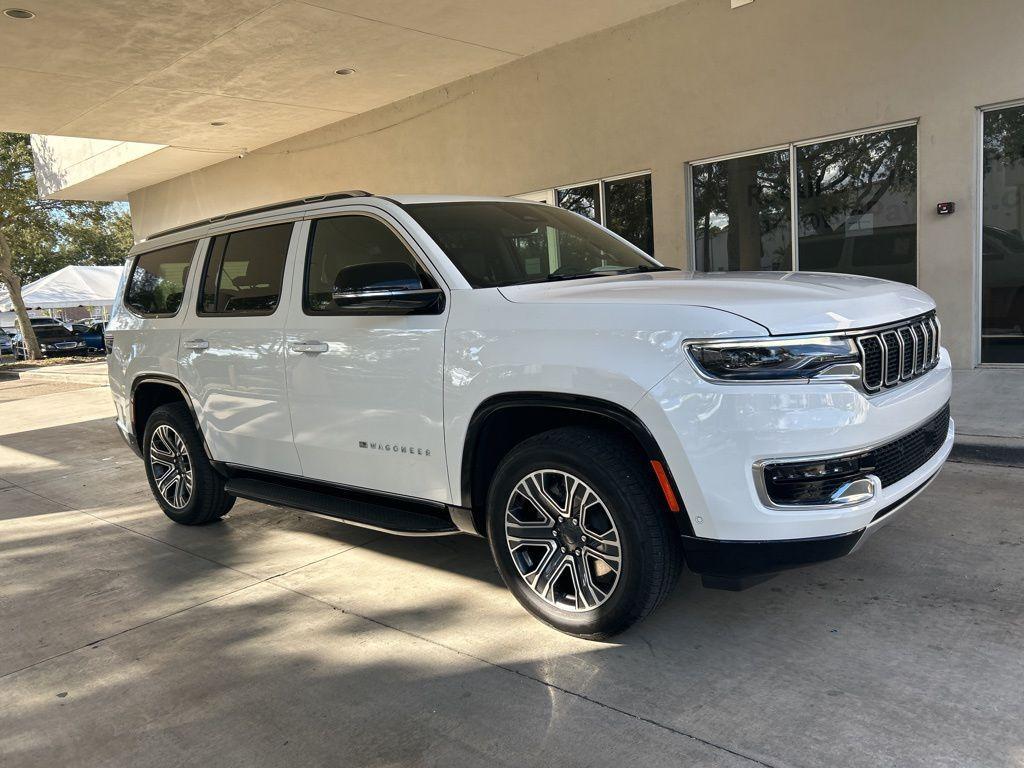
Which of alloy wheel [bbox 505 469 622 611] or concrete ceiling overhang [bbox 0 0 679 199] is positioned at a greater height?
concrete ceiling overhang [bbox 0 0 679 199]

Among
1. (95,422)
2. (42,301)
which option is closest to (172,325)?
(95,422)

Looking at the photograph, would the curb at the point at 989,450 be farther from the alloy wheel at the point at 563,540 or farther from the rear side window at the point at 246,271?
the rear side window at the point at 246,271

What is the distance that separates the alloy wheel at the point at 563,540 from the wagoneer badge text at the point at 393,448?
1.77 ft

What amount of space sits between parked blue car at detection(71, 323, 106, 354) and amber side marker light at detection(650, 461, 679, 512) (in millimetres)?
29720

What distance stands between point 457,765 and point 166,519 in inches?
159

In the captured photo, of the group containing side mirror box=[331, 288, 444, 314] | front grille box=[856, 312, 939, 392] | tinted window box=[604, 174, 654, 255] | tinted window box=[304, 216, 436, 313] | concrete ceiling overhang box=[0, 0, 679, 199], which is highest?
concrete ceiling overhang box=[0, 0, 679, 199]

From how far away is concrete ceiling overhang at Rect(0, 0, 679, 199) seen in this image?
380 inches

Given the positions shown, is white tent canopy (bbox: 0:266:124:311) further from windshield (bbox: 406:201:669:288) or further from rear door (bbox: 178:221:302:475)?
windshield (bbox: 406:201:669:288)

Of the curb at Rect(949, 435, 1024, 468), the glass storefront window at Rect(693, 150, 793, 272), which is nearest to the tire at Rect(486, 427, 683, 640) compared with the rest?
the curb at Rect(949, 435, 1024, 468)

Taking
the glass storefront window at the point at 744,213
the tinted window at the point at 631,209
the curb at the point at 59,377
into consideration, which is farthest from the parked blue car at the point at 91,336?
the glass storefront window at the point at 744,213

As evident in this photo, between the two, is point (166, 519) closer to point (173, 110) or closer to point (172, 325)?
point (172, 325)

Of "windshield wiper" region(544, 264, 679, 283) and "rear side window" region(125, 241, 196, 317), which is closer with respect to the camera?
"windshield wiper" region(544, 264, 679, 283)

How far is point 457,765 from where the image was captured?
2.65 meters

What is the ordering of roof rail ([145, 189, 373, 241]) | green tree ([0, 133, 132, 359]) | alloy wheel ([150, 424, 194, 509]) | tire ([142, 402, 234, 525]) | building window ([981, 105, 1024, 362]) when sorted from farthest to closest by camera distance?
green tree ([0, 133, 132, 359]), building window ([981, 105, 1024, 362]), alloy wheel ([150, 424, 194, 509]), tire ([142, 402, 234, 525]), roof rail ([145, 189, 373, 241])
